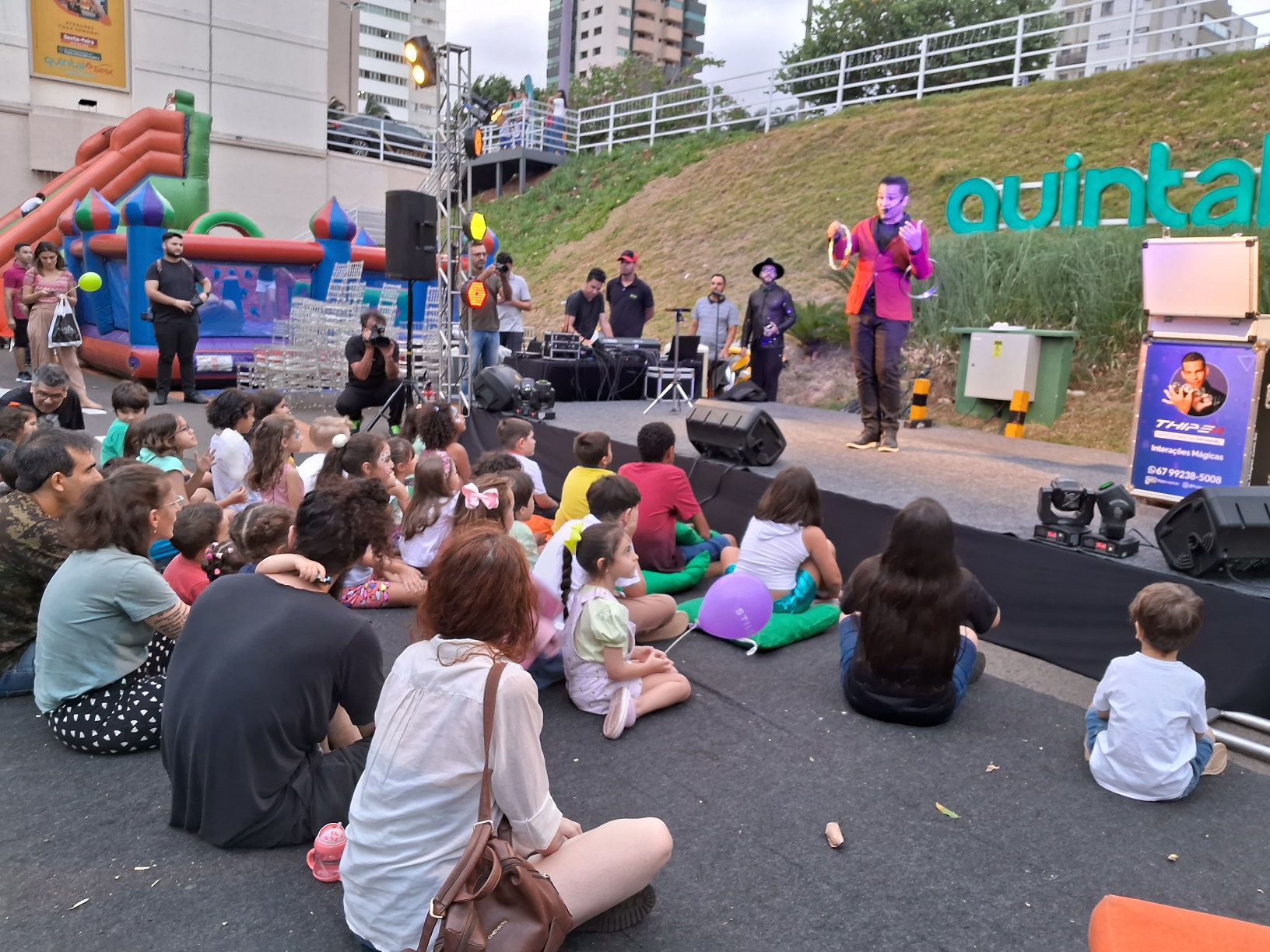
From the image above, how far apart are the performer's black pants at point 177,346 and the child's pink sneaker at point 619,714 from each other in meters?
7.81

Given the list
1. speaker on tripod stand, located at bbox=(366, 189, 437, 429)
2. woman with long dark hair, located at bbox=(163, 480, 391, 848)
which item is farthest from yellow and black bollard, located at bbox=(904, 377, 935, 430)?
woman with long dark hair, located at bbox=(163, 480, 391, 848)

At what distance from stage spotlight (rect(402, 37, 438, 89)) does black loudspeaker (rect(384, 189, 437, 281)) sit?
0.92m

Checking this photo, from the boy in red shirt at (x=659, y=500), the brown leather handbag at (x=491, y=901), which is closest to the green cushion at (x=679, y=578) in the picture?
the boy in red shirt at (x=659, y=500)

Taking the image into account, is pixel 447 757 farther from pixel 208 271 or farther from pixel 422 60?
pixel 208 271

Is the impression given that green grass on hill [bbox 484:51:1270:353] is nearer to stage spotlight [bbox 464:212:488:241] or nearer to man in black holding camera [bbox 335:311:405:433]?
stage spotlight [bbox 464:212:488:241]

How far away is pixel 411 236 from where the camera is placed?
26.4ft

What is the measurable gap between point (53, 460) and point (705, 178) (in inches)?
657

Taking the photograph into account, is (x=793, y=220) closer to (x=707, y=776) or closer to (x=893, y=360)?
(x=893, y=360)

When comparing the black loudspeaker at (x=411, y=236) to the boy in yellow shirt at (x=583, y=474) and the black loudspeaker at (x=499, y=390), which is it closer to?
the black loudspeaker at (x=499, y=390)

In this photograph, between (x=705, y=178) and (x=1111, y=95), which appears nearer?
(x=1111, y=95)

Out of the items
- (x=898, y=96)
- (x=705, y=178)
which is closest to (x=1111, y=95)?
(x=898, y=96)

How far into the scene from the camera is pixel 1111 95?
44.8 ft

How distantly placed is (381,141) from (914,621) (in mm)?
21220

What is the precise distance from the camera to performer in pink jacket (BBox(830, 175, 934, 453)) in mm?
6141
